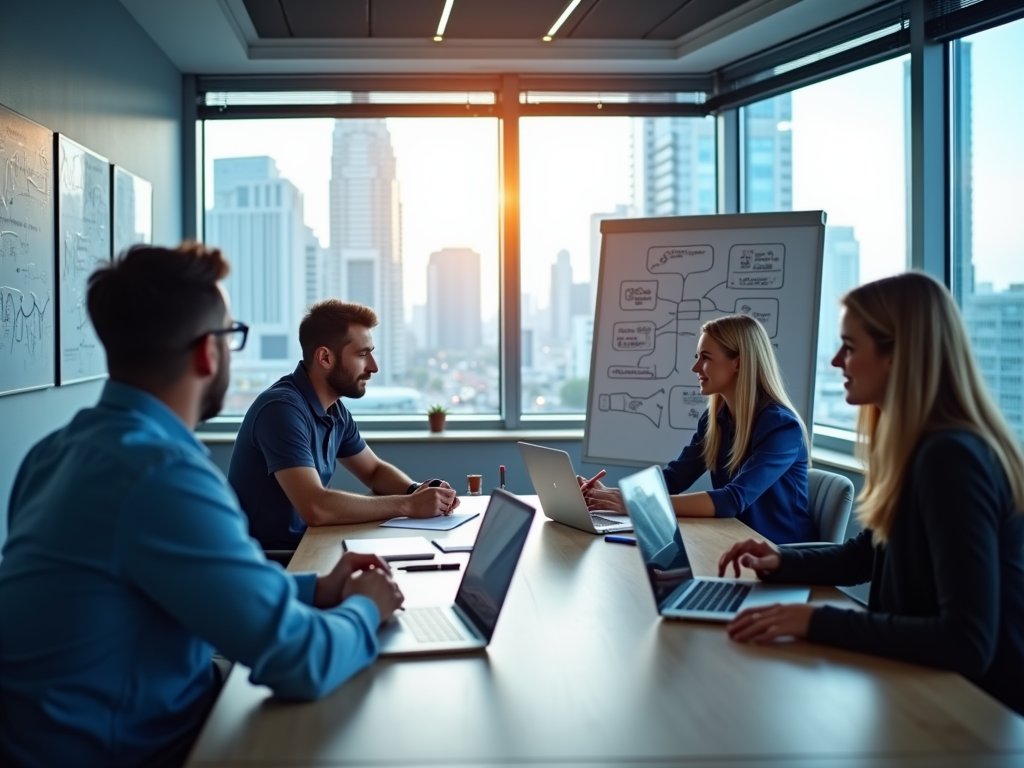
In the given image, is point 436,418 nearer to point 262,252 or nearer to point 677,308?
point 262,252

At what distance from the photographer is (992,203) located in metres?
3.63

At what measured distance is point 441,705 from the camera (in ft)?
4.38

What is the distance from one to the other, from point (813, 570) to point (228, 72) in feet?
14.0

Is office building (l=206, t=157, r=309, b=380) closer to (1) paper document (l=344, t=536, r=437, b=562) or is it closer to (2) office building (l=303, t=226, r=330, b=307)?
(2) office building (l=303, t=226, r=330, b=307)

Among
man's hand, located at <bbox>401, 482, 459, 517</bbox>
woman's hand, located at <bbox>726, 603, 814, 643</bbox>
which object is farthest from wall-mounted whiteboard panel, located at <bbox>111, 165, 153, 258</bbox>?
woman's hand, located at <bbox>726, 603, 814, 643</bbox>

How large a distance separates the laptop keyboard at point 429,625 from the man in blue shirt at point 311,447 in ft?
3.14

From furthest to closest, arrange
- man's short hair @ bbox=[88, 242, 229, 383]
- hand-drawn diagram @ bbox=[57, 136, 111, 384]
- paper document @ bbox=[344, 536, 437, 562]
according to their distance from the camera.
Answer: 1. hand-drawn diagram @ bbox=[57, 136, 111, 384]
2. paper document @ bbox=[344, 536, 437, 562]
3. man's short hair @ bbox=[88, 242, 229, 383]

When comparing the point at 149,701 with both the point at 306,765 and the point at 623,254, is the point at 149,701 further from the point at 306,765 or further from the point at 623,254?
the point at 623,254

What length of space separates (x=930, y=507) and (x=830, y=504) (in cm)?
128

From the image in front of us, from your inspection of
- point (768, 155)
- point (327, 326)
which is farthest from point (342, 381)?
point (768, 155)

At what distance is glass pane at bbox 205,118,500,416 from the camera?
5266mm

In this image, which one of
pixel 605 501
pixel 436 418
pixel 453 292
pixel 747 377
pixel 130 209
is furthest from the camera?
pixel 453 292

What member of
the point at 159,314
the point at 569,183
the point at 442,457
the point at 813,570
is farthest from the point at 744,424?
the point at 569,183

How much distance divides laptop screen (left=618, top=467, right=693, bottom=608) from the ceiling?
2.89m
